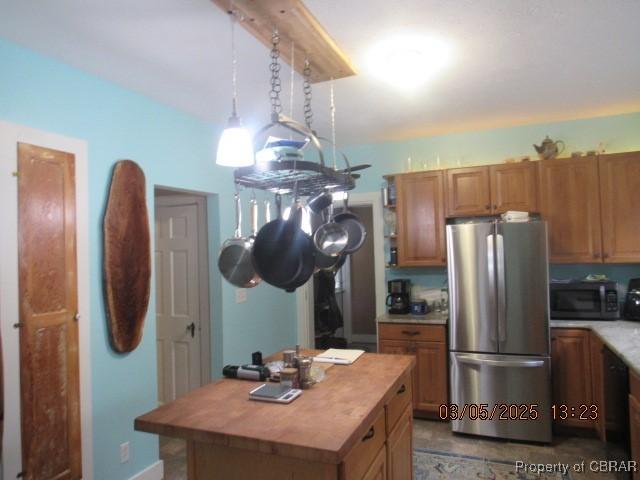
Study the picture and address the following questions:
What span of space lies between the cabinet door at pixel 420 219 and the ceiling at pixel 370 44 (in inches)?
26.7

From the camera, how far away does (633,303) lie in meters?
3.41

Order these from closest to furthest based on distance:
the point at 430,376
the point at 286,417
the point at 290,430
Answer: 1. the point at 290,430
2. the point at 286,417
3. the point at 430,376

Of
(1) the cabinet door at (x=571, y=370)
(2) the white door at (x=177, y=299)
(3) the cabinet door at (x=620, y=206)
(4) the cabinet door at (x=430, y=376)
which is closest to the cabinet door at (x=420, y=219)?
(4) the cabinet door at (x=430, y=376)

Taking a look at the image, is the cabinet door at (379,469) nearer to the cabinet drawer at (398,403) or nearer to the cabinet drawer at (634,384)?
the cabinet drawer at (398,403)

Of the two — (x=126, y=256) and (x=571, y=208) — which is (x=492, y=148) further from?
(x=126, y=256)

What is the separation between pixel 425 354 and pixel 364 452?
2.14 meters

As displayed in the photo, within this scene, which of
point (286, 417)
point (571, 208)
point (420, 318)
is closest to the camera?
point (286, 417)

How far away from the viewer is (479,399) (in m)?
3.43

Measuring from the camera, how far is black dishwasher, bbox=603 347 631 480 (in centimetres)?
300

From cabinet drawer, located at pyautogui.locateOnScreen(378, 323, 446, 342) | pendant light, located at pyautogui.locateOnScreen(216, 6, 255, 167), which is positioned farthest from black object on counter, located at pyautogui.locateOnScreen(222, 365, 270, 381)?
cabinet drawer, located at pyautogui.locateOnScreen(378, 323, 446, 342)

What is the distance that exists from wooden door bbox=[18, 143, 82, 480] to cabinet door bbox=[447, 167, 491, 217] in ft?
9.46

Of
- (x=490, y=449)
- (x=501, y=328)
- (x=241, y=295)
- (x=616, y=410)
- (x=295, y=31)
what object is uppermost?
(x=295, y=31)

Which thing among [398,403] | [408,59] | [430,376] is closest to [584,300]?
[430,376]

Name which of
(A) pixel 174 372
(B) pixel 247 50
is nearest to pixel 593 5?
(B) pixel 247 50
